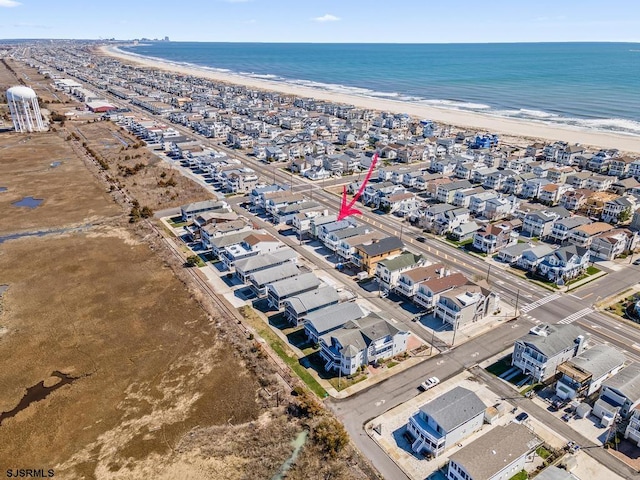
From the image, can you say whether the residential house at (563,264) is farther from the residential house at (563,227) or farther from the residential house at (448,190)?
the residential house at (448,190)

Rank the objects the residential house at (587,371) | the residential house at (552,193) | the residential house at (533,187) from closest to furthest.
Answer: the residential house at (587,371), the residential house at (552,193), the residential house at (533,187)

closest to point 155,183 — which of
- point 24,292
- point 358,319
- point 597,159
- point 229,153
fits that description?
point 229,153

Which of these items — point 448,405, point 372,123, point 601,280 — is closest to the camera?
point 448,405

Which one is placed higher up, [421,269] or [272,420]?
[421,269]

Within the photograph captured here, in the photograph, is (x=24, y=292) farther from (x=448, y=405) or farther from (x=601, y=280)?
(x=601, y=280)

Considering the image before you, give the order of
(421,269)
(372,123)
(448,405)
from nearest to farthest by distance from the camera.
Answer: (448,405) < (421,269) < (372,123)

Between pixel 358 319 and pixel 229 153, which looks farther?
pixel 229 153

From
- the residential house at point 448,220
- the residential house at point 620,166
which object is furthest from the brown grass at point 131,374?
the residential house at point 620,166

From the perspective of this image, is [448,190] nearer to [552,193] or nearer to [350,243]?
[552,193]
